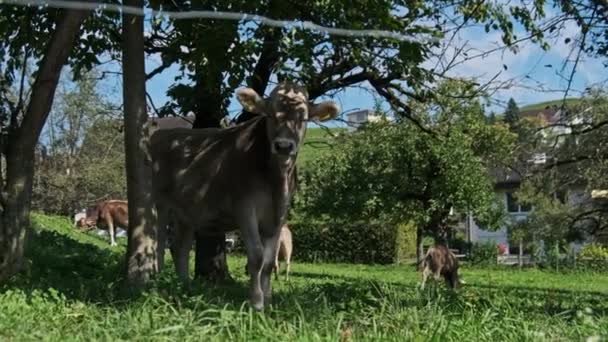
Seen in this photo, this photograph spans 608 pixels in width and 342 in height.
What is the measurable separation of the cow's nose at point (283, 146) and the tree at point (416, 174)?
25048 mm

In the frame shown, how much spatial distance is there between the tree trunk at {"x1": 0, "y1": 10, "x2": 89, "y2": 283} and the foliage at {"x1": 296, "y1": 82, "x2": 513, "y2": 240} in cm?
2438

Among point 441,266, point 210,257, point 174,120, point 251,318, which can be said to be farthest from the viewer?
point 441,266

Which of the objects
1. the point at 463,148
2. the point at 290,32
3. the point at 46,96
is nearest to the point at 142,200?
the point at 46,96

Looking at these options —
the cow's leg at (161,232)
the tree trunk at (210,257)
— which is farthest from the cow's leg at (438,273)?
the cow's leg at (161,232)

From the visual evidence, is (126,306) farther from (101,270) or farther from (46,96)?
(101,270)

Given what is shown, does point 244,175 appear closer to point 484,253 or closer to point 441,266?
point 441,266

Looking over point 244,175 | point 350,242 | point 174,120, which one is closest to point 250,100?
point 244,175

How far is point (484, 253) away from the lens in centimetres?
5006

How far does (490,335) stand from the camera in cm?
617

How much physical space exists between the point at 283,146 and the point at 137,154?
175 cm

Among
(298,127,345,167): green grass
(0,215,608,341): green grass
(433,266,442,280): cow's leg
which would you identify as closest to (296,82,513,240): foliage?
(433,266,442,280): cow's leg

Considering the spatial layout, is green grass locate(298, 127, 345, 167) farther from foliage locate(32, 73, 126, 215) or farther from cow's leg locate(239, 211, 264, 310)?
foliage locate(32, 73, 126, 215)

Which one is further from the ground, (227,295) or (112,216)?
(112,216)

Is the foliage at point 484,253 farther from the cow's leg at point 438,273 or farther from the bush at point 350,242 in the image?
the cow's leg at point 438,273
